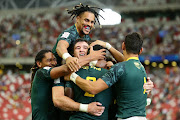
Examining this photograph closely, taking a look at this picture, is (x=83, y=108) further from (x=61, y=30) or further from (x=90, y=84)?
(x=61, y=30)

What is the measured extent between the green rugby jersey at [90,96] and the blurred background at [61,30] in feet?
38.9

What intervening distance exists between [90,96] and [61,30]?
63.8 ft

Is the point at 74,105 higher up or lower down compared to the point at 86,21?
lower down

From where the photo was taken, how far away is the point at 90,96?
380 centimetres

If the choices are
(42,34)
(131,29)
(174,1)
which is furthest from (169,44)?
(42,34)

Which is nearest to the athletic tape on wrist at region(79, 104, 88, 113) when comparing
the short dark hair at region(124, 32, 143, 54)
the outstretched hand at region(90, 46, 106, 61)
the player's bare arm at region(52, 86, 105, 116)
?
the player's bare arm at region(52, 86, 105, 116)

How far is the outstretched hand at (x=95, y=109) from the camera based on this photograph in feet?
12.0

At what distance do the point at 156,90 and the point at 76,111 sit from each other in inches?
520

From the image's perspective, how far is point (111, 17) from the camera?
2269cm

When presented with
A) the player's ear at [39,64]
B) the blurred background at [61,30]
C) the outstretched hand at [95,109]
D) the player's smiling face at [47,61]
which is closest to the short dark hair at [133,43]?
the outstretched hand at [95,109]

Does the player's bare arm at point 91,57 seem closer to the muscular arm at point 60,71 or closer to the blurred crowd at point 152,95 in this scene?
the muscular arm at point 60,71

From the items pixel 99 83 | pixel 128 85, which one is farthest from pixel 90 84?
pixel 128 85

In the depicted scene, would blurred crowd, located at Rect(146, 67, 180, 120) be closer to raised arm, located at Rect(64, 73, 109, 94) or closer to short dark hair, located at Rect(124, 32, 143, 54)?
short dark hair, located at Rect(124, 32, 143, 54)

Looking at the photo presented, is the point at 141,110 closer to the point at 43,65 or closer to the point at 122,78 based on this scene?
the point at 122,78
